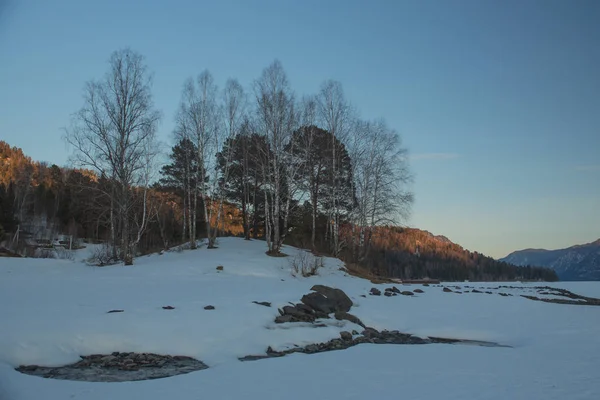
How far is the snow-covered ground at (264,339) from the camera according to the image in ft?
17.3

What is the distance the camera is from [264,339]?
8.60 m

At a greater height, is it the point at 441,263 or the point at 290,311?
the point at 290,311

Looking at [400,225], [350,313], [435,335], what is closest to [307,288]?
[350,313]

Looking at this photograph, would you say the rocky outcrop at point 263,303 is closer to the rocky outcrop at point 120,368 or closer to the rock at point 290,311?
the rock at point 290,311

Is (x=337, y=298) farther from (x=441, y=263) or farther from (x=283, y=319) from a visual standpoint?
(x=441, y=263)

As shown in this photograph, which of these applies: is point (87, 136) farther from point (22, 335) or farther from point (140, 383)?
point (140, 383)

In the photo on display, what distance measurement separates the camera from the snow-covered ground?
5.27 meters

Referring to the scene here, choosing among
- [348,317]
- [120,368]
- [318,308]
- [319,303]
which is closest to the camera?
[120,368]

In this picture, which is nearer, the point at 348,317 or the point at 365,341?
the point at 365,341

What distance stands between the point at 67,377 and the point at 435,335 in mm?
8276

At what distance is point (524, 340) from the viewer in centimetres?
945

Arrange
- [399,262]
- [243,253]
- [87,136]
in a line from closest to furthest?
[87,136], [243,253], [399,262]

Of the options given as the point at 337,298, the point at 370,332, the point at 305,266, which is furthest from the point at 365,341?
the point at 305,266

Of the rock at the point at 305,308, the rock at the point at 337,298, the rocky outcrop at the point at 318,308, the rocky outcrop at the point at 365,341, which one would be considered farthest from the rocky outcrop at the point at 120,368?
the rock at the point at 337,298
